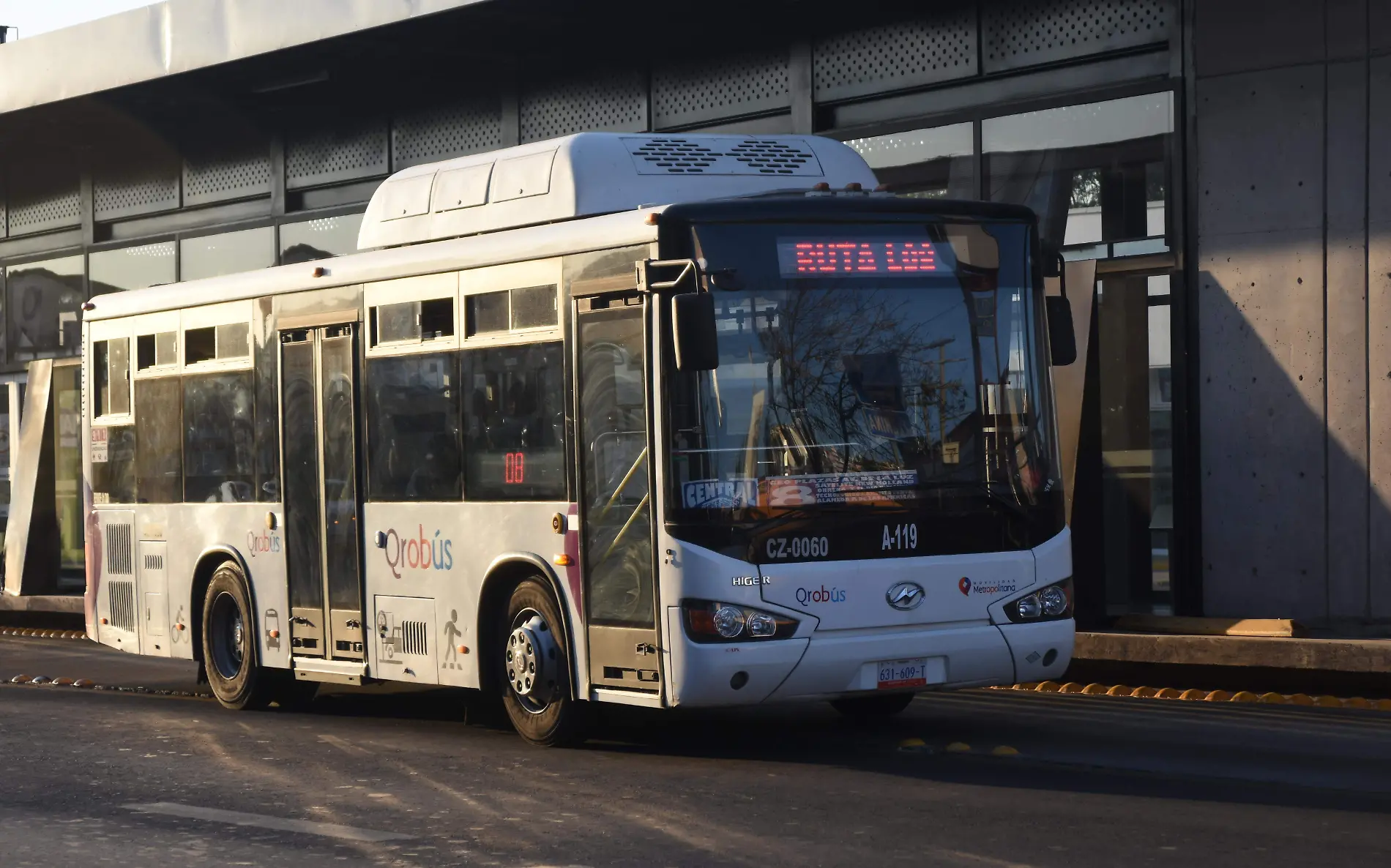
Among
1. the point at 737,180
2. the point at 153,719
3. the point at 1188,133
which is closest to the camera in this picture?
the point at 737,180

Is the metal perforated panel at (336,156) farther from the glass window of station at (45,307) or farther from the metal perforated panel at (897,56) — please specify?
the metal perforated panel at (897,56)

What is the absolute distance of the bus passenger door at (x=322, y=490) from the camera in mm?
Answer: 13109

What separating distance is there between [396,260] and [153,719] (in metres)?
3.49

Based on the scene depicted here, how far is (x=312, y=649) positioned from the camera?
13570mm

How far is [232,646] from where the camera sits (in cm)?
1477

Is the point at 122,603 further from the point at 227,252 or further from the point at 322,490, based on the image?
the point at 227,252

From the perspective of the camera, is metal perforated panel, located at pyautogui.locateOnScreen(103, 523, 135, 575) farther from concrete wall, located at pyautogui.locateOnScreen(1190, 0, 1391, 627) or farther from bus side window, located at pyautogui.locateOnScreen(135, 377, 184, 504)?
concrete wall, located at pyautogui.locateOnScreen(1190, 0, 1391, 627)

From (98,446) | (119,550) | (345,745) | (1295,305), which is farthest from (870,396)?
(98,446)

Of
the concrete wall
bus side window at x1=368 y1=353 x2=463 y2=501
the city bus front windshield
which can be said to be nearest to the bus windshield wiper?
the city bus front windshield

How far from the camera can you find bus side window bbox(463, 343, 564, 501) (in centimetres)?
1138

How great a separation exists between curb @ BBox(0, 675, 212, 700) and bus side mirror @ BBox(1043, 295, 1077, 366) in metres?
7.38

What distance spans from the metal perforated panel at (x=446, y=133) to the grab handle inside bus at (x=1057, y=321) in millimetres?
11520

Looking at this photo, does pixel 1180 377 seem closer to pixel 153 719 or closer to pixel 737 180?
pixel 737 180

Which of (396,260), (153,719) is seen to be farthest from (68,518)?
(396,260)
